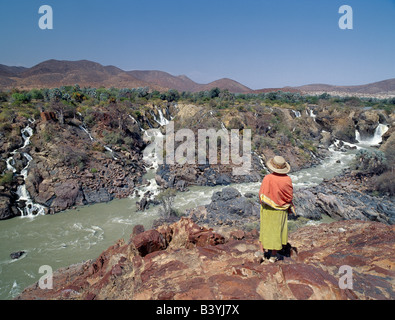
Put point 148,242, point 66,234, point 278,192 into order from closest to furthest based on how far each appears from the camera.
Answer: point 278,192
point 148,242
point 66,234

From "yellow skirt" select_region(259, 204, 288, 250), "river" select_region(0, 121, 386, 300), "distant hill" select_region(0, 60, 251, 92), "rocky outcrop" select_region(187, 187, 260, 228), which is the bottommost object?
"river" select_region(0, 121, 386, 300)

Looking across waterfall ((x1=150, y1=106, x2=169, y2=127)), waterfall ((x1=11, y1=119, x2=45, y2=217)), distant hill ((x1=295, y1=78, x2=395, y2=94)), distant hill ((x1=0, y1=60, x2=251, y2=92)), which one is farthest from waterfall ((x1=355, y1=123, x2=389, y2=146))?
distant hill ((x1=295, y1=78, x2=395, y2=94))

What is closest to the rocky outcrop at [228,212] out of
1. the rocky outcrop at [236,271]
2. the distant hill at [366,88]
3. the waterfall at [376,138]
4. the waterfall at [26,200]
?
the rocky outcrop at [236,271]

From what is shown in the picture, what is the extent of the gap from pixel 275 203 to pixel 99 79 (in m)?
74.8

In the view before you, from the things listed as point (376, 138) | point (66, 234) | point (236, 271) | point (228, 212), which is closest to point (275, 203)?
point (236, 271)

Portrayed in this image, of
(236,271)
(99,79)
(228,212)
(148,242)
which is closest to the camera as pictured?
(236,271)

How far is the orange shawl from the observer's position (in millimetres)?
3232

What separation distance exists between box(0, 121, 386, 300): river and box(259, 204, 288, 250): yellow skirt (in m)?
7.67

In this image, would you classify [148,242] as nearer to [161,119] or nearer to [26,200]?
[26,200]

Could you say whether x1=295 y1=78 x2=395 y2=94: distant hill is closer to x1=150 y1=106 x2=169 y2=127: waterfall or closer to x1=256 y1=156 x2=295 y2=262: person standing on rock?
x1=150 y1=106 x2=169 y2=127: waterfall

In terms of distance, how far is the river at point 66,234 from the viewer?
803 cm

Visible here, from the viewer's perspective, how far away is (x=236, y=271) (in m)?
2.99

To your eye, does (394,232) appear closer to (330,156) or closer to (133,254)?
(133,254)

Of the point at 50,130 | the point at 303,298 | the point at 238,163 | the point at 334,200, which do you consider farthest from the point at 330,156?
the point at 50,130
